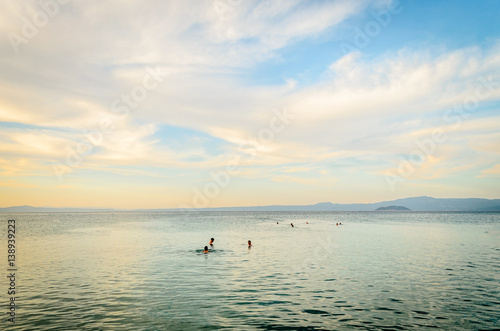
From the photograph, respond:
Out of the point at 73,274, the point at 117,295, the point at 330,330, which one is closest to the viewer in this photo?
the point at 330,330

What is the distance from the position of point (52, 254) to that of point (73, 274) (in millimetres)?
18846

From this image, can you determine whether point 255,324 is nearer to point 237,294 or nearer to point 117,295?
point 237,294

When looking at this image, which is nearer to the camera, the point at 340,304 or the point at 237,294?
the point at 340,304

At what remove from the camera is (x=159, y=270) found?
36.5 metres

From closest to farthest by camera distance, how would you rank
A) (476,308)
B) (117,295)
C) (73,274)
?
1. (476,308)
2. (117,295)
3. (73,274)

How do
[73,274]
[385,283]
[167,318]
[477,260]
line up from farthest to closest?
1. [477,260]
2. [73,274]
3. [385,283]
4. [167,318]

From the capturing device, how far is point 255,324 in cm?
1897

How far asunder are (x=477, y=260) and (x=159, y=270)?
41293mm

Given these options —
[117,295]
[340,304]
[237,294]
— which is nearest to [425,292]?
[340,304]

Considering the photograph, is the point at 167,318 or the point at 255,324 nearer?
the point at 255,324

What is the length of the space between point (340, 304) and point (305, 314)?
12.2 ft

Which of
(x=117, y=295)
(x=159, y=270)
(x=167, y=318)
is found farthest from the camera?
(x=159, y=270)

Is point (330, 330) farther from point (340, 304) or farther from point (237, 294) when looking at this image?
point (237, 294)

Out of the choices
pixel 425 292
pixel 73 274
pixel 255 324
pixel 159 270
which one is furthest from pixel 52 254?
pixel 425 292
